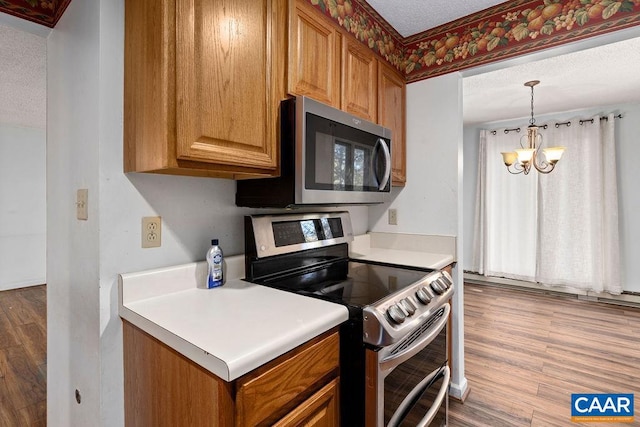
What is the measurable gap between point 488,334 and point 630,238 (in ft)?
7.64

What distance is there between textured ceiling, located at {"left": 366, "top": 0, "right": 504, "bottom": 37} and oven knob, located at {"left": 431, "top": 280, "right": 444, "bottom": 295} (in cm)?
149

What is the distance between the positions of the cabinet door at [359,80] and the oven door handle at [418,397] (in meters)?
1.30

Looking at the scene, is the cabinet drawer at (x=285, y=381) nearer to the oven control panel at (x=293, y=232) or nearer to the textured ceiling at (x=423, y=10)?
the oven control panel at (x=293, y=232)

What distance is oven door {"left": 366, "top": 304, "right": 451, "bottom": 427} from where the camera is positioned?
1.00 meters

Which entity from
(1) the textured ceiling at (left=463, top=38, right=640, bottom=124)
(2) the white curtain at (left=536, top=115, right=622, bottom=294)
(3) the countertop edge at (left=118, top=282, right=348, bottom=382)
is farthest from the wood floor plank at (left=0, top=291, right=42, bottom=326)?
(2) the white curtain at (left=536, top=115, right=622, bottom=294)

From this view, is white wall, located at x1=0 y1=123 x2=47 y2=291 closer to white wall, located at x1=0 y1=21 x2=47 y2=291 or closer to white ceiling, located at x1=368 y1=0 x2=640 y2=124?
white wall, located at x1=0 y1=21 x2=47 y2=291

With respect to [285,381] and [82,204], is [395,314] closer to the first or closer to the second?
[285,381]

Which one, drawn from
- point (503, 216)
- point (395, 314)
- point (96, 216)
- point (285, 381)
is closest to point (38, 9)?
point (96, 216)

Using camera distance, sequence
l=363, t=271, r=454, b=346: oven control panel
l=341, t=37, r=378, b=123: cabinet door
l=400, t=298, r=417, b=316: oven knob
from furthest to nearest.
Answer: l=341, t=37, r=378, b=123: cabinet door < l=400, t=298, r=417, b=316: oven knob < l=363, t=271, r=454, b=346: oven control panel

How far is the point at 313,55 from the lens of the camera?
1428 millimetres

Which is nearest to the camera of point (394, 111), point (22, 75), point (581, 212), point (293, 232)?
point (293, 232)

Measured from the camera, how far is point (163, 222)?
1238mm

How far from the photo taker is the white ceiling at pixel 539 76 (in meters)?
A: 1.84

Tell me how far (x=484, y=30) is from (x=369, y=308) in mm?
1803
